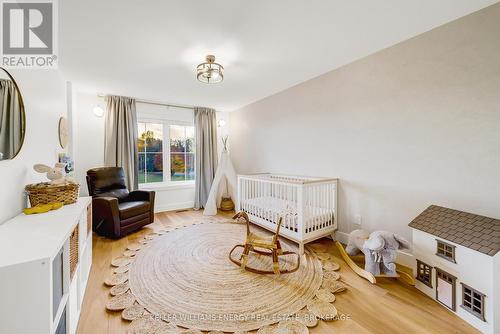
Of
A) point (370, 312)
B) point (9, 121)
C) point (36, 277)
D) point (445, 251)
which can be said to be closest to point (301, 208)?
point (370, 312)

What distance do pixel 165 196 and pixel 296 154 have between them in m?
2.82

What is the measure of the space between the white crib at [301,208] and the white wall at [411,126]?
210mm

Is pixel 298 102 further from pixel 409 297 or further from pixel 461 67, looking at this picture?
pixel 409 297

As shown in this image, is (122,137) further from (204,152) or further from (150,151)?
(204,152)

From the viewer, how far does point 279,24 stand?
1727mm

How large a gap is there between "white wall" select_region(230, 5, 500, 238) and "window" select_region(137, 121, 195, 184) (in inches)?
103

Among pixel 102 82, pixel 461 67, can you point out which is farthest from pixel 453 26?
pixel 102 82

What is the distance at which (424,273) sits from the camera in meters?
1.69

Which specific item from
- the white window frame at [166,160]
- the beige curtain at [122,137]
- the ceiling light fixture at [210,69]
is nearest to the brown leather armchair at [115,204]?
the beige curtain at [122,137]

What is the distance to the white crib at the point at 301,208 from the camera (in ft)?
7.64

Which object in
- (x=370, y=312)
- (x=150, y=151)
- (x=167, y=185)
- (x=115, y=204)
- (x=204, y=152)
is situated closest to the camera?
(x=370, y=312)

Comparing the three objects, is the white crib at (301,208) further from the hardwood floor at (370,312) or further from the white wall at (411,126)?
the hardwood floor at (370,312)

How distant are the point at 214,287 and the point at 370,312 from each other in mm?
1243

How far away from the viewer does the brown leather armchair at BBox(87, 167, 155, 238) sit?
2734mm
